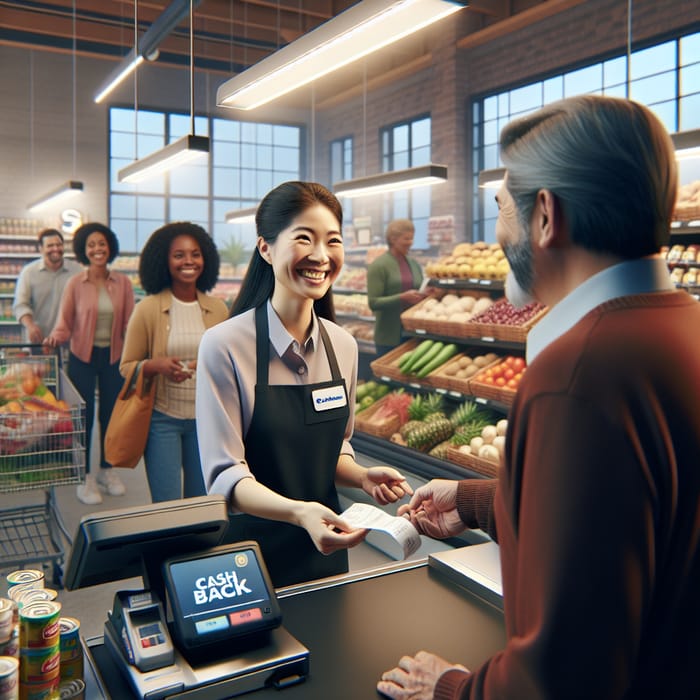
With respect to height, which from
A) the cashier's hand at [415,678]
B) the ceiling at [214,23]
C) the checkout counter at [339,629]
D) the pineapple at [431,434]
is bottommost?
the pineapple at [431,434]

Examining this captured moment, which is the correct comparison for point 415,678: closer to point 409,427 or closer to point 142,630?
point 142,630

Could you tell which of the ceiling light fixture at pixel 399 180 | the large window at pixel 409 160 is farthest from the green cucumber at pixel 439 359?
the large window at pixel 409 160

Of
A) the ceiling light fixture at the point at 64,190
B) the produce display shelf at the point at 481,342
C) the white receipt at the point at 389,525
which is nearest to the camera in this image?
the white receipt at the point at 389,525

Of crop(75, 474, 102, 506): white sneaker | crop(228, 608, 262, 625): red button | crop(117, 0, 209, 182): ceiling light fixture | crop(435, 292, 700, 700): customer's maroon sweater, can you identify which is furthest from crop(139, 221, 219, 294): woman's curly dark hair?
crop(435, 292, 700, 700): customer's maroon sweater

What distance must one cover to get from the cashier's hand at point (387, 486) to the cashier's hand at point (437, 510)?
0.79ft

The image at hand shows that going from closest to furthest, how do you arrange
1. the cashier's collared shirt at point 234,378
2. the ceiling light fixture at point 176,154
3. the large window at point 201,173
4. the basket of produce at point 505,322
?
the cashier's collared shirt at point 234,378
the ceiling light fixture at point 176,154
the basket of produce at point 505,322
the large window at point 201,173

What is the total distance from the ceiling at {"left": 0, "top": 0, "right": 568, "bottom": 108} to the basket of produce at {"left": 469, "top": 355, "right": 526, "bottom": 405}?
5.55 meters

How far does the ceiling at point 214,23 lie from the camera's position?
890cm

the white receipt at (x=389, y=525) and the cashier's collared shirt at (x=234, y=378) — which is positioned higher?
the cashier's collared shirt at (x=234, y=378)

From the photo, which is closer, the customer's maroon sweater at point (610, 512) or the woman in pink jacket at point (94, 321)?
the customer's maroon sweater at point (610, 512)

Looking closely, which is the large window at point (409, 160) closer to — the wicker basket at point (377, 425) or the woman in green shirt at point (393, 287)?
the woman in green shirt at point (393, 287)

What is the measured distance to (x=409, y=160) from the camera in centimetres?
1198

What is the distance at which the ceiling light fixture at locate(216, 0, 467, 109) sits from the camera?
7.80 feet

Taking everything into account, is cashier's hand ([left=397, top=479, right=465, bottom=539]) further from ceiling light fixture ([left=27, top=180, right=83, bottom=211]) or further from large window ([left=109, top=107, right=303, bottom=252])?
large window ([left=109, top=107, right=303, bottom=252])
